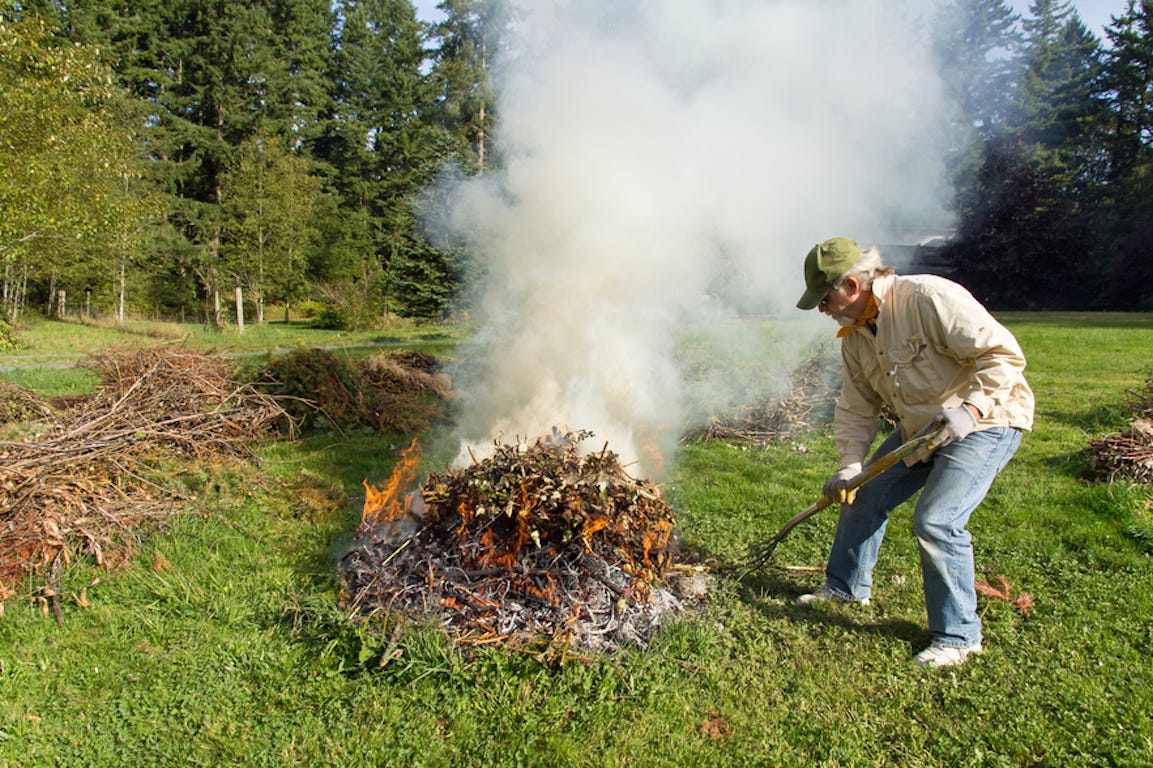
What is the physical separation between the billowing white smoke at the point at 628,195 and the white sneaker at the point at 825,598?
1.53 metres

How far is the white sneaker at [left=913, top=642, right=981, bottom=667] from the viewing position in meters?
2.98

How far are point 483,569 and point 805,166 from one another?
4.61 meters

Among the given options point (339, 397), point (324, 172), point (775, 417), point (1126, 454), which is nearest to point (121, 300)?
point (324, 172)

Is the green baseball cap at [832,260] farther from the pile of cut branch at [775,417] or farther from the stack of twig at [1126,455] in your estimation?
the pile of cut branch at [775,417]

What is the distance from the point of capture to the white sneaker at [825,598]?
Result: 3555mm

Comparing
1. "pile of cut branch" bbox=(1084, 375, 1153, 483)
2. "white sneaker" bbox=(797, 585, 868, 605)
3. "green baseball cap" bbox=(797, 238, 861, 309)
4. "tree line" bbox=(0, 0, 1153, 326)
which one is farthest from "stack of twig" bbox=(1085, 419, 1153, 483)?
"tree line" bbox=(0, 0, 1153, 326)

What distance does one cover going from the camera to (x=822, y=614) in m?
3.46

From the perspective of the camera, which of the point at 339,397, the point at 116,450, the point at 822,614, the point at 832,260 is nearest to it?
the point at 832,260

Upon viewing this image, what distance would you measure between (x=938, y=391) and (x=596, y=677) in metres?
2.04

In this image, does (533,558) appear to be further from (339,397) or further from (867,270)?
(339,397)

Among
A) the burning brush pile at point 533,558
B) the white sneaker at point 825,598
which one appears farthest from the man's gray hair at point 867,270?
the white sneaker at point 825,598

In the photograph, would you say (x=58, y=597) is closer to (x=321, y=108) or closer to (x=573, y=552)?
(x=573, y=552)

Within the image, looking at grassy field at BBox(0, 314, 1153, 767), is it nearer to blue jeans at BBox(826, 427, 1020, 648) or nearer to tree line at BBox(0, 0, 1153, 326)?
blue jeans at BBox(826, 427, 1020, 648)

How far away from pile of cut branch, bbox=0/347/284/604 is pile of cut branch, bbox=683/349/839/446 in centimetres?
441
